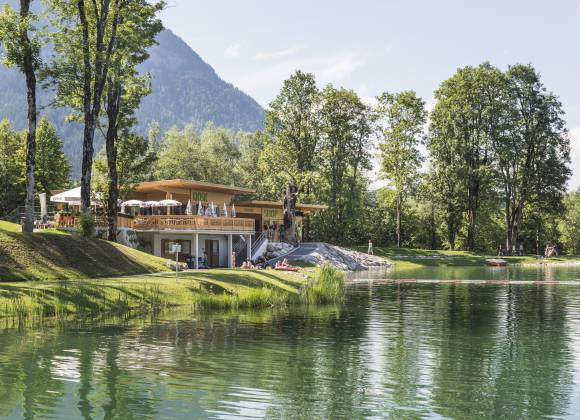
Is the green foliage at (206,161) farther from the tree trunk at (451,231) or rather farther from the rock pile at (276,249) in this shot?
the rock pile at (276,249)

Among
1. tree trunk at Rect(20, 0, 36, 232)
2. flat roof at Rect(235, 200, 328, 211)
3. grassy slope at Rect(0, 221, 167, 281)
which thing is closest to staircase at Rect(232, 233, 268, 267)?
flat roof at Rect(235, 200, 328, 211)

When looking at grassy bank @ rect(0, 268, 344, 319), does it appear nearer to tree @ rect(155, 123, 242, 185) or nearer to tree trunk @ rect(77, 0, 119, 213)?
tree trunk @ rect(77, 0, 119, 213)

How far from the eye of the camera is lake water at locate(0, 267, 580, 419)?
12.2 meters

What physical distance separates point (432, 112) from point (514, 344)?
70547mm

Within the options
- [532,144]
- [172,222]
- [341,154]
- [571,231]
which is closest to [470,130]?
[532,144]

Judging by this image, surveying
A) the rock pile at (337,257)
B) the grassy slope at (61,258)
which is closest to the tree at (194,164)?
the rock pile at (337,257)

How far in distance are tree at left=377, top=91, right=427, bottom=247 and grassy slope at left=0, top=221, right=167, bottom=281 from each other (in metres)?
48.5

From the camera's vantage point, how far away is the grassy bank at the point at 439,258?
239ft

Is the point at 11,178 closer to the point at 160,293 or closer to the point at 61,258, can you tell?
the point at 61,258

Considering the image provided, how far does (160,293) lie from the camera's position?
28859mm

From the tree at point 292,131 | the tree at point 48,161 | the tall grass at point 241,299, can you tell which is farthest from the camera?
the tree at point 292,131

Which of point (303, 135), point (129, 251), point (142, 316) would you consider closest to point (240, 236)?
point (129, 251)

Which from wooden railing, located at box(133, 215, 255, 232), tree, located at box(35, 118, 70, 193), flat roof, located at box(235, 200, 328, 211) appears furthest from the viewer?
tree, located at box(35, 118, 70, 193)

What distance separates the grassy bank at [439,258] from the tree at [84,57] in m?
40.3
